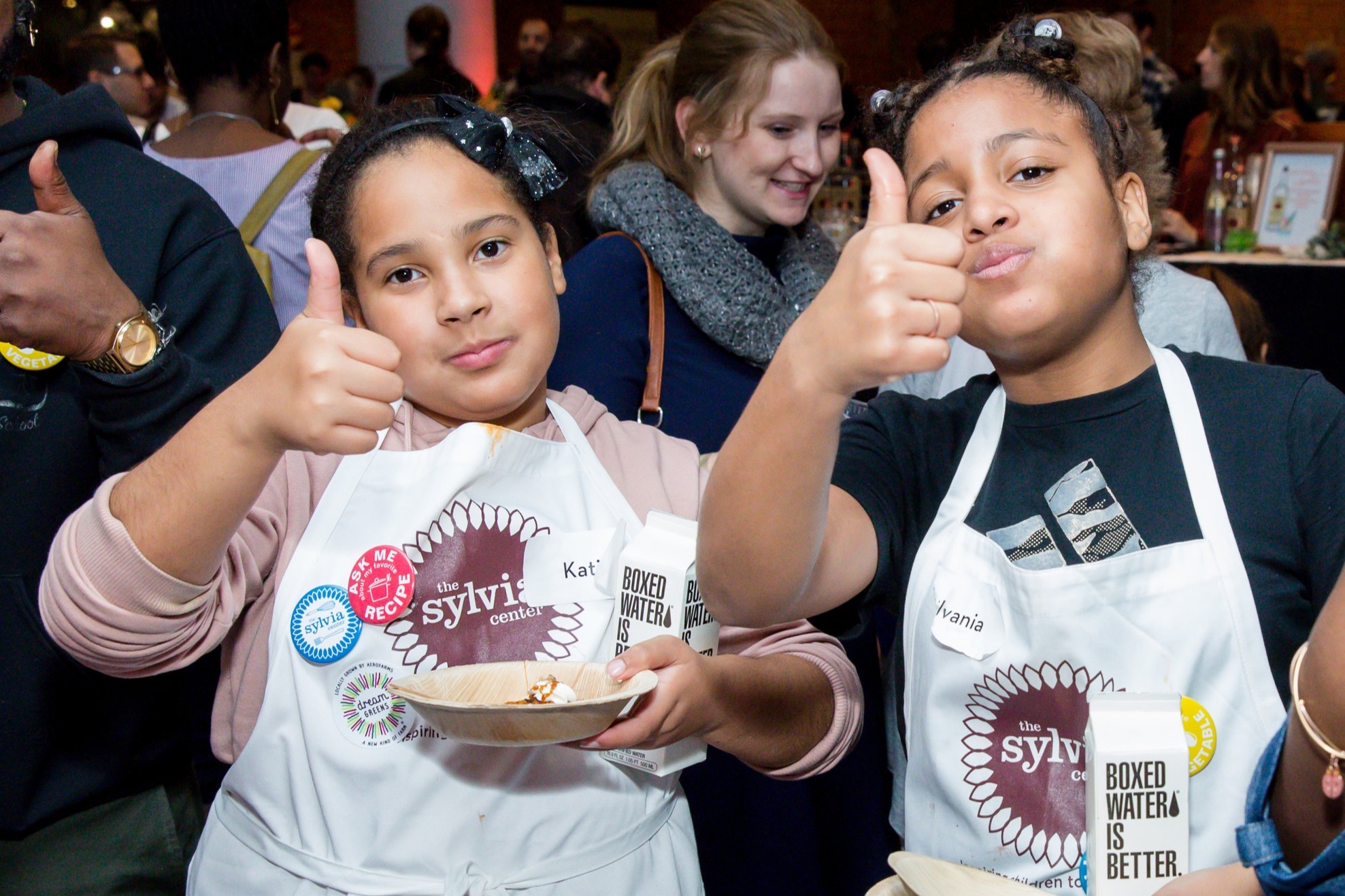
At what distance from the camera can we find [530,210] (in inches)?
63.7

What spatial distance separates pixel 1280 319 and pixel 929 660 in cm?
390

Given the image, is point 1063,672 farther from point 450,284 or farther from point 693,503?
point 450,284

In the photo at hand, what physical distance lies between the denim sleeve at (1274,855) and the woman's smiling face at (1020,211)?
528mm

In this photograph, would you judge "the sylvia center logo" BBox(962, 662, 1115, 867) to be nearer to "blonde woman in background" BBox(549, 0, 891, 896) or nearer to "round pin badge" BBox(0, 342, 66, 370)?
"blonde woman in background" BBox(549, 0, 891, 896)

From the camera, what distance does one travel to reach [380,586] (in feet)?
4.40

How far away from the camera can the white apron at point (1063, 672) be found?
3.87 feet

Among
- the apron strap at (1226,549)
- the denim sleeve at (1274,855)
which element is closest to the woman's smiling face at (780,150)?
the apron strap at (1226,549)

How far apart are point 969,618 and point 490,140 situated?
892mm

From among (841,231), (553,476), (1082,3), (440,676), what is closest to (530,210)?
(553,476)

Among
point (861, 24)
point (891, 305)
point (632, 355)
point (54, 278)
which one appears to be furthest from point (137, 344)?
→ point (861, 24)

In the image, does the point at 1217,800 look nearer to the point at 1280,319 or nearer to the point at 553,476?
the point at 553,476

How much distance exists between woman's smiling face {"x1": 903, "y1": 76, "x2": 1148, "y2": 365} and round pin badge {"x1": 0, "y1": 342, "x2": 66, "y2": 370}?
1086mm

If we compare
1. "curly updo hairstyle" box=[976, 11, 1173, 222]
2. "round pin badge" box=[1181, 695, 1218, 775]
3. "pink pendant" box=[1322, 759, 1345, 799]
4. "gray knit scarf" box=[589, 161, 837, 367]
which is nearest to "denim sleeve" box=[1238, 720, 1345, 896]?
"pink pendant" box=[1322, 759, 1345, 799]

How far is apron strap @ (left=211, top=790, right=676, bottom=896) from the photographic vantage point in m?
1.29
